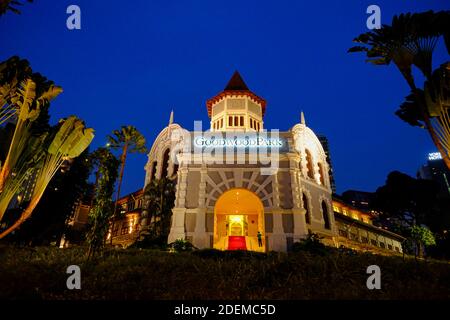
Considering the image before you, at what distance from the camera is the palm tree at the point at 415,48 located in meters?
14.3

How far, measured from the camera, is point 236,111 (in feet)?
133

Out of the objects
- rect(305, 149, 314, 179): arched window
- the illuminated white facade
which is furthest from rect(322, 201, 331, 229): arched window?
rect(305, 149, 314, 179): arched window

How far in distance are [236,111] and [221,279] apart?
3066 cm

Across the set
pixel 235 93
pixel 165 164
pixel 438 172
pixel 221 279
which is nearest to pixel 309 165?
pixel 235 93

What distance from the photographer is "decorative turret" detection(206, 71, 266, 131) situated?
3969 centimetres

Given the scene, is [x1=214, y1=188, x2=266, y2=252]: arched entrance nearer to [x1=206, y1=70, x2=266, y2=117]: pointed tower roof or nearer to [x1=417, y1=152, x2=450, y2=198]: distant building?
[x1=206, y1=70, x2=266, y2=117]: pointed tower roof

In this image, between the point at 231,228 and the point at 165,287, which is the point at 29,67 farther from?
the point at 231,228

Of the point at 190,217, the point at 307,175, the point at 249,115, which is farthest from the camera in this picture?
the point at 249,115

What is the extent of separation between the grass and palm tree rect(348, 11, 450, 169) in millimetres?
6501

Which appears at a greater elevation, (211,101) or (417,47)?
(211,101)
